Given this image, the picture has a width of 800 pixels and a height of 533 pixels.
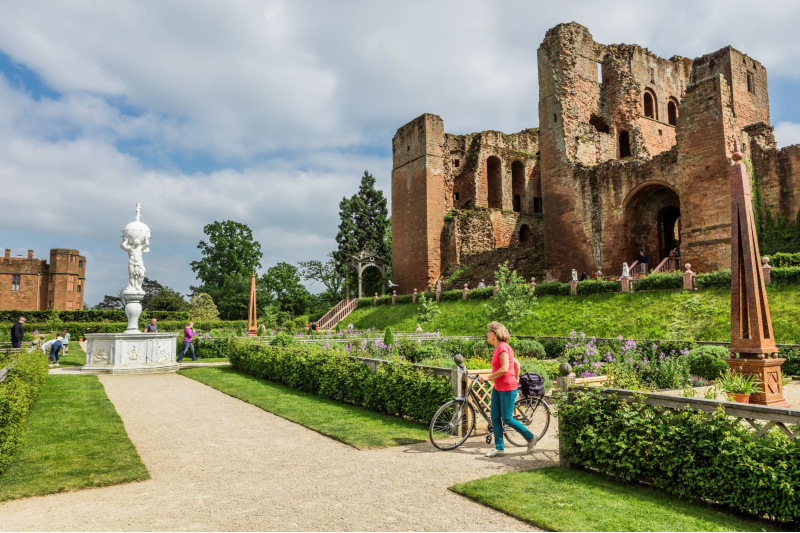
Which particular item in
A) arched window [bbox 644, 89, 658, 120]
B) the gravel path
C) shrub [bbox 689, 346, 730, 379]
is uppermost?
arched window [bbox 644, 89, 658, 120]

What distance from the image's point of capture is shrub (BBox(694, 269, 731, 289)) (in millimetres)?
16656

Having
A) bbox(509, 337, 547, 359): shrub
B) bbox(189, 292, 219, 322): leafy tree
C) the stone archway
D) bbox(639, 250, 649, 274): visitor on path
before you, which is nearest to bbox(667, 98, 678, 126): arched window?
the stone archway

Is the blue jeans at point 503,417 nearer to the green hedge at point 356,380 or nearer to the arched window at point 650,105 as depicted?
the green hedge at point 356,380

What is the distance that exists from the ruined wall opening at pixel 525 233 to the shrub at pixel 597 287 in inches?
696

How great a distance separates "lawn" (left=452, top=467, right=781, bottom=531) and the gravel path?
0.68 ft

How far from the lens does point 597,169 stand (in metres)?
26.6

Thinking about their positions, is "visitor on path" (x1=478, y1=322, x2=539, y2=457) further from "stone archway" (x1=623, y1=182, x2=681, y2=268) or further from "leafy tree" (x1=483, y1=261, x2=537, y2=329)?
"stone archway" (x1=623, y1=182, x2=681, y2=268)

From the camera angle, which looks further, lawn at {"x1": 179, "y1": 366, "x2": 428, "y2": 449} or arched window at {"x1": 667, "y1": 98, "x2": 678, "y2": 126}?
arched window at {"x1": 667, "y1": 98, "x2": 678, "y2": 126}

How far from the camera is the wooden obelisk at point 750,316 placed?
20.6ft

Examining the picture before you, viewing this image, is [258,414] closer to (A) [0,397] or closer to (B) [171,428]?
(B) [171,428]

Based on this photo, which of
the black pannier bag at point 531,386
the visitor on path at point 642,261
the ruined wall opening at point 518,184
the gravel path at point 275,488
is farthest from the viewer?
the ruined wall opening at point 518,184

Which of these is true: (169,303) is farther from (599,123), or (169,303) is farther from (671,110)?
(671,110)

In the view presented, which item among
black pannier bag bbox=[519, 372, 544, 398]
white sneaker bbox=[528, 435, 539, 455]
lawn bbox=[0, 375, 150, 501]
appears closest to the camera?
lawn bbox=[0, 375, 150, 501]

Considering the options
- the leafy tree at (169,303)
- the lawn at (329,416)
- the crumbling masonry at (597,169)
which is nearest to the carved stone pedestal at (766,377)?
the lawn at (329,416)
